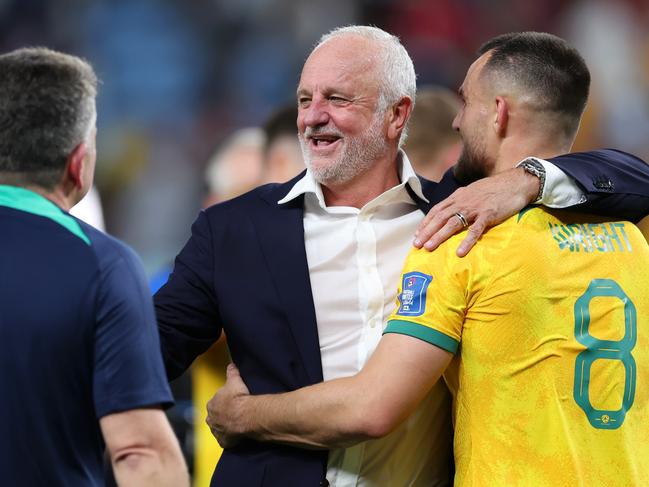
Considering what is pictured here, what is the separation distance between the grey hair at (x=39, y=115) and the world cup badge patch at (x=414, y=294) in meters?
0.92

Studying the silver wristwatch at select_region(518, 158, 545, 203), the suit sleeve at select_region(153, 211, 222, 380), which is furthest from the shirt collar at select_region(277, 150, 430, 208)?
the silver wristwatch at select_region(518, 158, 545, 203)

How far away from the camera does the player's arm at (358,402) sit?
2.85 metres

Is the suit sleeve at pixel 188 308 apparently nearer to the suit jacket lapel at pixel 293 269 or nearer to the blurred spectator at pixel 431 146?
the suit jacket lapel at pixel 293 269

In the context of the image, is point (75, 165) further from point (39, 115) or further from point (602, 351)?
point (602, 351)

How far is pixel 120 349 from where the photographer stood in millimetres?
2521

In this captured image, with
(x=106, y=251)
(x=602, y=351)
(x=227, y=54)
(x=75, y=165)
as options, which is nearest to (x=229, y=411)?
(x=106, y=251)

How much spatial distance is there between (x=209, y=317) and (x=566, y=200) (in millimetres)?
1125

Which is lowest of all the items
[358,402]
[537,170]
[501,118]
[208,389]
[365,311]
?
[208,389]

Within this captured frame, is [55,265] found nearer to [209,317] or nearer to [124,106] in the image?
[209,317]

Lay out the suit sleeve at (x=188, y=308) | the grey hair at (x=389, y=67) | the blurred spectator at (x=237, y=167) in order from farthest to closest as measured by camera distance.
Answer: the blurred spectator at (x=237, y=167) → the grey hair at (x=389, y=67) → the suit sleeve at (x=188, y=308)

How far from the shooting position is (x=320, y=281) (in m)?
3.35

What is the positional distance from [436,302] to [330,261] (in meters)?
0.58

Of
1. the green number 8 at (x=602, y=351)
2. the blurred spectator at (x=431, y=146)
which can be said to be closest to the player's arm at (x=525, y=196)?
the green number 8 at (x=602, y=351)

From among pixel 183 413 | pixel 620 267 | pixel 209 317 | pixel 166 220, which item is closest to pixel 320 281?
pixel 209 317
